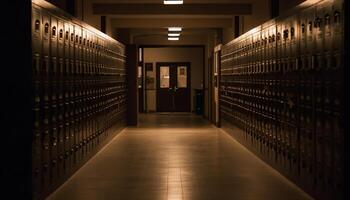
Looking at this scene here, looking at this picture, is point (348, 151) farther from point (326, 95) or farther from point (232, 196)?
point (232, 196)

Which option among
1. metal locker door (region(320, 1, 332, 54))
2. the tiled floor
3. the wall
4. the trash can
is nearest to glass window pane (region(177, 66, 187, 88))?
the wall

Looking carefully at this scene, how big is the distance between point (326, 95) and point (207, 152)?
517 cm

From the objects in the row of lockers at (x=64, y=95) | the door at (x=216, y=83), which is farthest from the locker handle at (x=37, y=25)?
the door at (x=216, y=83)

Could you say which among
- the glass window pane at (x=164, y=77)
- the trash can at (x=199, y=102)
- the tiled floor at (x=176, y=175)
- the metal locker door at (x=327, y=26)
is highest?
the metal locker door at (x=327, y=26)

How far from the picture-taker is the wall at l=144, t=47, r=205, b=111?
2445 cm

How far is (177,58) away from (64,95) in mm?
17475

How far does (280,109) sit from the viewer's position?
7.77 metres

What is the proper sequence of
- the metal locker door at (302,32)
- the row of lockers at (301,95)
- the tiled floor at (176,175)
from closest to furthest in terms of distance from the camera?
the row of lockers at (301,95) < the metal locker door at (302,32) < the tiled floor at (176,175)

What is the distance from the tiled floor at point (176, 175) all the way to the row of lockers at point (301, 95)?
A: 292mm

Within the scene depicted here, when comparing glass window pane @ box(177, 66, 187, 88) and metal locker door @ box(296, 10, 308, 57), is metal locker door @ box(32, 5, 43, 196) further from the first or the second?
glass window pane @ box(177, 66, 187, 88)

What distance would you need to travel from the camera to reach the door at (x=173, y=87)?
2453cm

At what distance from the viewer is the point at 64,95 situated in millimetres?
7191

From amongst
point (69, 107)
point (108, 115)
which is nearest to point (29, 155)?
point (69, 107)

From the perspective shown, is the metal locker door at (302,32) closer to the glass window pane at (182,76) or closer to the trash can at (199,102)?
the trash can at (199,102)
